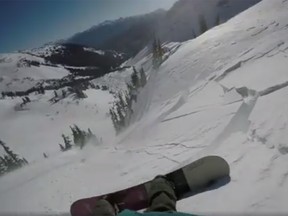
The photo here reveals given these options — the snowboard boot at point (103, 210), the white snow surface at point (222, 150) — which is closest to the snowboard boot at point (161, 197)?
the snowboard boot at point (103, 210)

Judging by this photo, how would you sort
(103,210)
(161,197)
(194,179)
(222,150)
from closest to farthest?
(161,197), (103,210), (194,179), (222,150)

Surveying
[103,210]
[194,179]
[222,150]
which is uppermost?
[103,210]

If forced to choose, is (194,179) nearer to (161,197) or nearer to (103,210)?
(161,197)

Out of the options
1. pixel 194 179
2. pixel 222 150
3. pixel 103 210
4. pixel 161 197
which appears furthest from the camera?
pixel 222 150

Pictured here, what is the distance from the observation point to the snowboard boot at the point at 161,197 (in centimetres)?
368

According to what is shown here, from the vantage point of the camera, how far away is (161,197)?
13.4 feet

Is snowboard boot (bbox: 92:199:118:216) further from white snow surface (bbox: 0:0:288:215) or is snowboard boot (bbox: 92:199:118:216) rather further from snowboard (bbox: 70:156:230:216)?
white snow surface (bbox: 0:0:288:215)

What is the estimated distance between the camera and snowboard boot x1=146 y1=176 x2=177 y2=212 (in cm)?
368

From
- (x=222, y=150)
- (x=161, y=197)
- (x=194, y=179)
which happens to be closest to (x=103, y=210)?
(x=161, y=197)

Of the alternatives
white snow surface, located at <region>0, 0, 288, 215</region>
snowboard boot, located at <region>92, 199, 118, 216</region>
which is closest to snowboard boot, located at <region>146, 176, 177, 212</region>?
snowboard boot, located at <region>92, 199, 118, 216</region>

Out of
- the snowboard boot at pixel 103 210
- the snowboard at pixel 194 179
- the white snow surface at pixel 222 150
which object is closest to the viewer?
the snowboard boot at pixel 103 210

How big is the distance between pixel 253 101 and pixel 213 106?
7.84 ft

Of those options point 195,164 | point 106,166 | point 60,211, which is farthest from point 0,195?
point 195,164

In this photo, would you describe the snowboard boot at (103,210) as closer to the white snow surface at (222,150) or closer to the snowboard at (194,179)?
the snowboard at (194,179)
